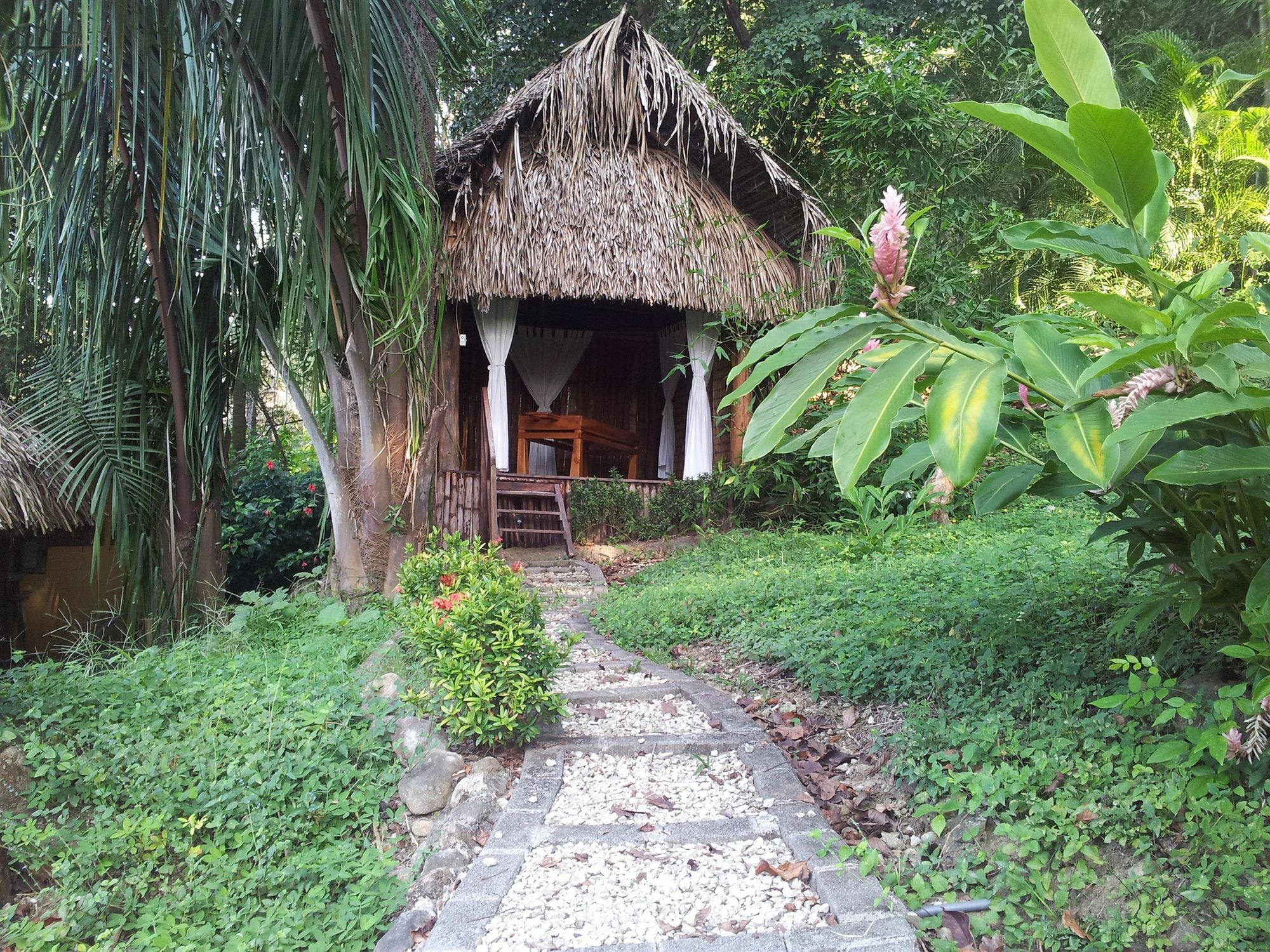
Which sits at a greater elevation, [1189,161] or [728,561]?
[1189,161]

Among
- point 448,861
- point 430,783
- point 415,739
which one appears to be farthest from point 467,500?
point 448,861

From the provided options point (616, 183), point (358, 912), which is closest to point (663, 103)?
point (616, 183)

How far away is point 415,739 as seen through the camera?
108 inches

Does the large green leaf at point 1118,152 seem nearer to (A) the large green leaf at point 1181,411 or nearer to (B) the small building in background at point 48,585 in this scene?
(A) the large green leaf at point 1181,411

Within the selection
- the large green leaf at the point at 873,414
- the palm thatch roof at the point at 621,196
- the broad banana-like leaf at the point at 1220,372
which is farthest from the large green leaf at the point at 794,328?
the palm thatch roof at the point at 621,196

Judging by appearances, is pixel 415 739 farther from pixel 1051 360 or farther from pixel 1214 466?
pixel 1214 466

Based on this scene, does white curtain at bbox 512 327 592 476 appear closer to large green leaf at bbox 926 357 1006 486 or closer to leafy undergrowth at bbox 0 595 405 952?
leafy undergrowth at bbox 0 595 405 952

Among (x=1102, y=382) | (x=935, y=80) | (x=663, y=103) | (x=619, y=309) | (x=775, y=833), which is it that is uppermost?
(x=935, y=80)

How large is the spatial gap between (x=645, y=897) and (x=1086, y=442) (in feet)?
4.70

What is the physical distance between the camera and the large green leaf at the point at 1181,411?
1336mm

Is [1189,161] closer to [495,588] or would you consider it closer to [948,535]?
[948,535]

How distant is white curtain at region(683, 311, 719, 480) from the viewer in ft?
24.6

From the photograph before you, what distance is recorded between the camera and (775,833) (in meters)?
2.23

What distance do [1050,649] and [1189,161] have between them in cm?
862
